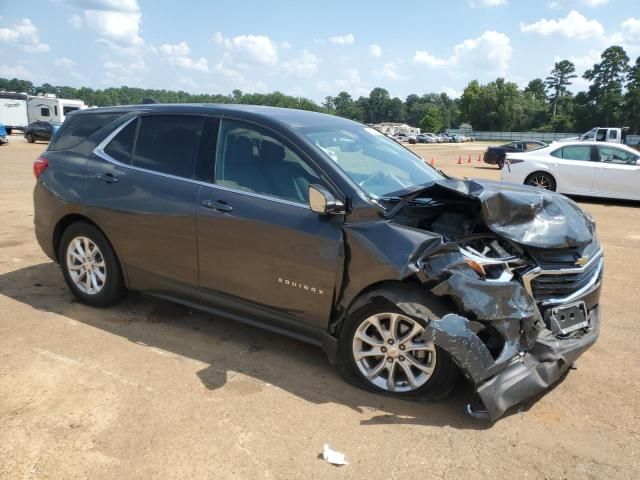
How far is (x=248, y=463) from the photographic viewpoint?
9.04ft

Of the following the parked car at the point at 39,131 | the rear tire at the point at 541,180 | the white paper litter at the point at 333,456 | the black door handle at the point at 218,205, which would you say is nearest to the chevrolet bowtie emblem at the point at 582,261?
the white paper litter at the point at 333,456

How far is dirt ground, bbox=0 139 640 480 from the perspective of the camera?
2.75m

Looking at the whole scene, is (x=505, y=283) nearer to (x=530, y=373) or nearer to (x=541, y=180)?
(x=530, y=373)

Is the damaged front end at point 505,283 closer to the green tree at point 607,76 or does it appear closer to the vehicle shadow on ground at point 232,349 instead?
the vehicle shadow on ground at point 232,349

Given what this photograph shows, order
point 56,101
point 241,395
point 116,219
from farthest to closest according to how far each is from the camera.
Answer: point 56,101, point 116,219, point 241,395

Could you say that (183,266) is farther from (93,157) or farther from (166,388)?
(93,157)

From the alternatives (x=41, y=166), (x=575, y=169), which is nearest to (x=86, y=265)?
(x=41, y=166)

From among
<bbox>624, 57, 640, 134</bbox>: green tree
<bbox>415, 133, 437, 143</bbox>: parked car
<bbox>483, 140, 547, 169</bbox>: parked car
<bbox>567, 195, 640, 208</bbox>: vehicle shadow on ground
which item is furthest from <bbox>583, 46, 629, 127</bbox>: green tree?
<bbox>567, 195, 640, 208</bbox>: vehicle shadow on ground

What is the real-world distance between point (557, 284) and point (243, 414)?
2125mm

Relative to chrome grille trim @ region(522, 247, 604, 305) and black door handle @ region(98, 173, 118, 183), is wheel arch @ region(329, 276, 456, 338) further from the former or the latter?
black door handle @ region(98, 173, 118, 183)

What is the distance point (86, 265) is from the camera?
4766 mm

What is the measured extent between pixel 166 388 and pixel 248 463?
97 centimetres

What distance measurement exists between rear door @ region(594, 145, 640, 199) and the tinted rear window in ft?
36.5

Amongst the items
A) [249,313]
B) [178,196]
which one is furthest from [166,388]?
[178,196]
